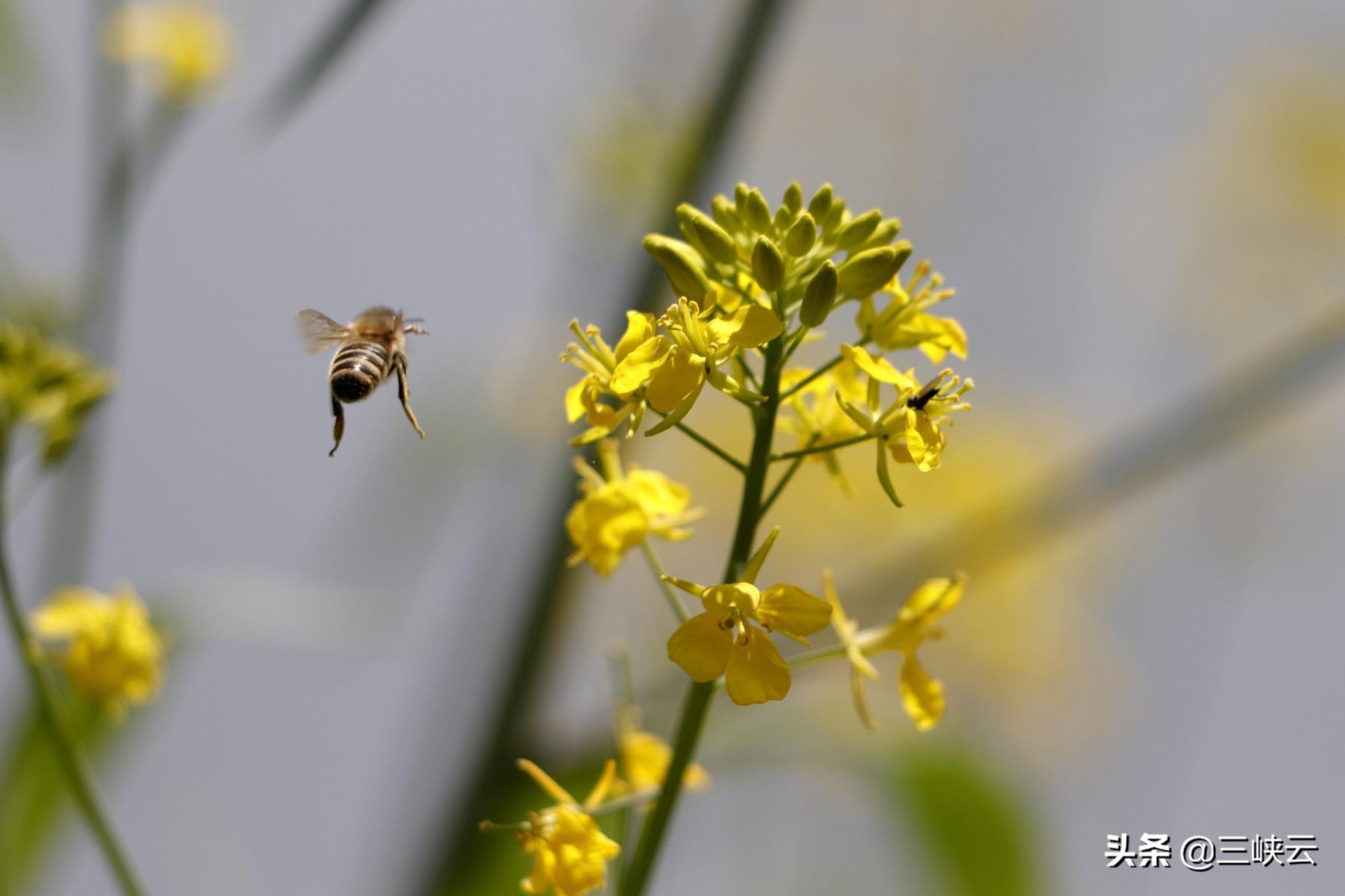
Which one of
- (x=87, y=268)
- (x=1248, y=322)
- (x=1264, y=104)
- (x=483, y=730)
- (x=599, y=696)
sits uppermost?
(x=1264, y=104)

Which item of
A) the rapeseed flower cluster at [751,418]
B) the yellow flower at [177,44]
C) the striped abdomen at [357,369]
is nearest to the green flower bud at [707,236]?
the rapeseed flower cluster at [751,418]

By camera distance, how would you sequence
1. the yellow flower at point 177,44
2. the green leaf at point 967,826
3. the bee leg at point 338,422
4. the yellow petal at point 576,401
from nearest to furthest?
the yellow petal at point 576,401 < the bee leg at point 338,422 < the green leaf at point 967,826 < the yellow flower at point 177,44

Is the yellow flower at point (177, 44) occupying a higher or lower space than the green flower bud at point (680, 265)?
higher

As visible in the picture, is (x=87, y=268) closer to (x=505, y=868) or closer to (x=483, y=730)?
(x=483, y=730)

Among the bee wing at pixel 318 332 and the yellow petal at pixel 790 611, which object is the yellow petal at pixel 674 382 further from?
the bee wing at pixel 318 332

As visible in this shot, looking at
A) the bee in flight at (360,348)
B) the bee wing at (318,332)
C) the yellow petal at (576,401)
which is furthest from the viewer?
the bee wing at (318,332)

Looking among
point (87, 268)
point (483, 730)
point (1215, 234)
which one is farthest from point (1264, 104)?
point (87, 268)

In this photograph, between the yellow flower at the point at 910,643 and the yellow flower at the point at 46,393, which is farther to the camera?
the yellow flower at the point at 46,393

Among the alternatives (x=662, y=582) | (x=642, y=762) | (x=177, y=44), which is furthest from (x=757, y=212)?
(x=177, y=44)
